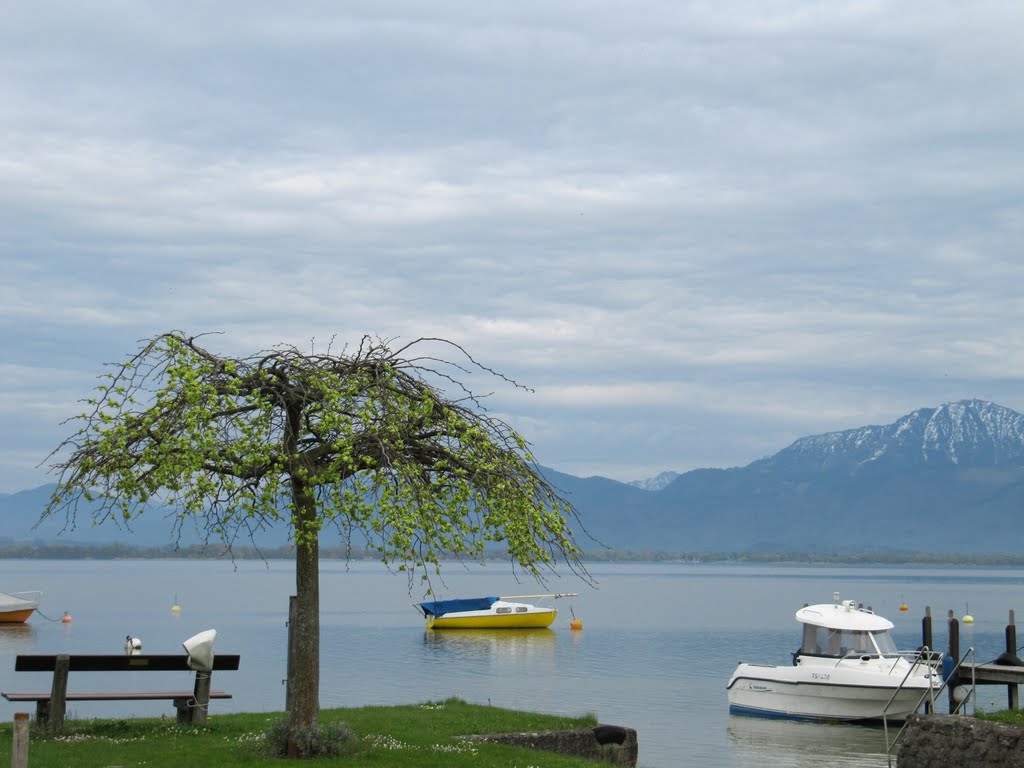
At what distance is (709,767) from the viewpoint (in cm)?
3161

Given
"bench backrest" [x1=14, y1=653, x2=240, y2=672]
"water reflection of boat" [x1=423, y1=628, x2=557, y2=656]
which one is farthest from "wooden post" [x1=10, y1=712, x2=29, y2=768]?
"water reflection of boat" [x1=423, y1=628, x2=557, y2=656]

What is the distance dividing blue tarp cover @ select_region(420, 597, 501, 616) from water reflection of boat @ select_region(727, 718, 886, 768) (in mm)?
46068

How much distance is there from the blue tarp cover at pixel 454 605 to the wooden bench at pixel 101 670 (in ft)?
209

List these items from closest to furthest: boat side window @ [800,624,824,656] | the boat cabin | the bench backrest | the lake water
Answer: the bench backrest → the lake water → the boat cabin → boat side window @ [800,624,824,656]

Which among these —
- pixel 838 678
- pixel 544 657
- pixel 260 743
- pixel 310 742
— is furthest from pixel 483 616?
pixel 310 742

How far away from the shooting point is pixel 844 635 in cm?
4003

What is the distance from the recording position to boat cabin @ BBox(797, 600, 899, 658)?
1569 inches

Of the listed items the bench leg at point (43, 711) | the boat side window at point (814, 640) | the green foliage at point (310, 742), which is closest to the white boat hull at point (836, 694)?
the boat side window at point (814, 640)

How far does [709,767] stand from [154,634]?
56.2 metres

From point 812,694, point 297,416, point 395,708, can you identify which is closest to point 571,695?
point 812,694

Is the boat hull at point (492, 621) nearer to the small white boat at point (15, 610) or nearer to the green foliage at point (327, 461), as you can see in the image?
the small white boat at point (15, 610)

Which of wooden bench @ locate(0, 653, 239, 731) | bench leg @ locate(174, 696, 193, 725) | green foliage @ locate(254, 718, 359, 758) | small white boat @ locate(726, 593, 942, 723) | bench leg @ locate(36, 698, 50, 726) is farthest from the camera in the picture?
small white boat @ locate(726, 593, 942, 723)

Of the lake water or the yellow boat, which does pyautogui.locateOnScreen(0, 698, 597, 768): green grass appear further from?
the yellow boat

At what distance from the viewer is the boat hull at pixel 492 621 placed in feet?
280
